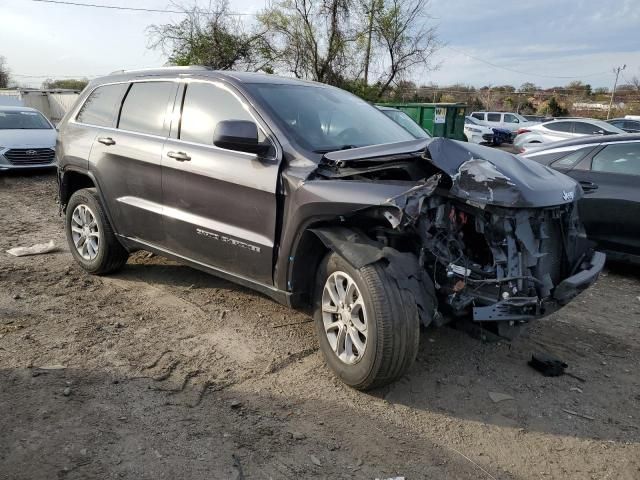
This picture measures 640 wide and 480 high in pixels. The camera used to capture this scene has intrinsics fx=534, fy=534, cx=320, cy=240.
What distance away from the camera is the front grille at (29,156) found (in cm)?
1138

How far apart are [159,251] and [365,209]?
7.04 ft

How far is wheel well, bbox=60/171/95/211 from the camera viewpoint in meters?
5.30

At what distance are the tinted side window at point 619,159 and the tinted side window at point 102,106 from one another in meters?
5.04

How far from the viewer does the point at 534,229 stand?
130 inches

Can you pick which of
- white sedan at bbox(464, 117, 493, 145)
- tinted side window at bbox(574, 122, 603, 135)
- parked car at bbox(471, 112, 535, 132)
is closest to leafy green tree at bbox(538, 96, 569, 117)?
parked car at bbox(471, 112, 535, 132)

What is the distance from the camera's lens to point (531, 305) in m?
3.12

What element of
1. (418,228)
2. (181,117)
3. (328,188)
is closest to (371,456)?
(418,228)

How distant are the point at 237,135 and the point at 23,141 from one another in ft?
33.5

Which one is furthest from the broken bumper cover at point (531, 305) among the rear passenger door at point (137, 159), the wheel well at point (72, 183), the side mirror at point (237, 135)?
the wheel well at point (72, 183)

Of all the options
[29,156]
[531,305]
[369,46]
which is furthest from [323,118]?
[369,46]

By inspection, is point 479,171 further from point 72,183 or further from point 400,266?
point 72,183

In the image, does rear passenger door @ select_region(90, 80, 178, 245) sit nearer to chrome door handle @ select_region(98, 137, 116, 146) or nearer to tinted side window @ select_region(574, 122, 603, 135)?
chrome door handle @ select_region(98, 137, 116, 146)

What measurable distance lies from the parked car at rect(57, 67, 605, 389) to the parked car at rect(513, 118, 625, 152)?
13.9 m

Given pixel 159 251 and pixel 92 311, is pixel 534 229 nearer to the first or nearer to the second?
pixel 159 251
